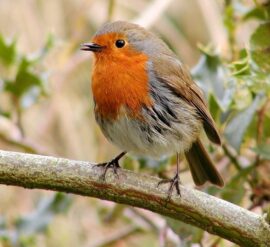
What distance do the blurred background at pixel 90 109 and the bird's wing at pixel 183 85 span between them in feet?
0.19

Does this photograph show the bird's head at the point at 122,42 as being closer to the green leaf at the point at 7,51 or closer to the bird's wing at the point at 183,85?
Result: the bird's wing at the point at 183,85

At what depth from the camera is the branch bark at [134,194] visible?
263 cm

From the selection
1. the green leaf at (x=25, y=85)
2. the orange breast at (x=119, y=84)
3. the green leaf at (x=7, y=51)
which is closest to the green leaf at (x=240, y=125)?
the orange breast at (x=119, y=84)

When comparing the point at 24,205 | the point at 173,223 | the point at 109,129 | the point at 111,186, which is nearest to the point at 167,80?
the point at 109,129

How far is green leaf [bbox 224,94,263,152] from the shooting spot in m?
3.46

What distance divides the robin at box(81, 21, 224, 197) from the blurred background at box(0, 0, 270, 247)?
0.36 feet

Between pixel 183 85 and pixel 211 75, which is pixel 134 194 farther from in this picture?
pixel 211 75

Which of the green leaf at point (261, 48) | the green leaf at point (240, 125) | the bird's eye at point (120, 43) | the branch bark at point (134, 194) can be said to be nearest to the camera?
the branch bark at point (134, 194)

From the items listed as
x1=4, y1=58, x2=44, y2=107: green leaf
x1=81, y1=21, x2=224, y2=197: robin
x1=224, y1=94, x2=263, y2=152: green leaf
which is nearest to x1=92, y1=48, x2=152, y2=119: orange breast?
x1=81, y1=21, x2=224, y2=197: robin

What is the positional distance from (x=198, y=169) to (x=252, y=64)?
73 cm

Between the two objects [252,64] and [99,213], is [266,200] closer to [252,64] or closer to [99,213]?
[252,64]

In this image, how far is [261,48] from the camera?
333cm

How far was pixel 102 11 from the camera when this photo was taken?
18.3 ft

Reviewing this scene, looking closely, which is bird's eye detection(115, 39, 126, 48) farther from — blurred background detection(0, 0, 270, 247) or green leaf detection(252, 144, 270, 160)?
green leaf detection(252, 144, 270, 160)
